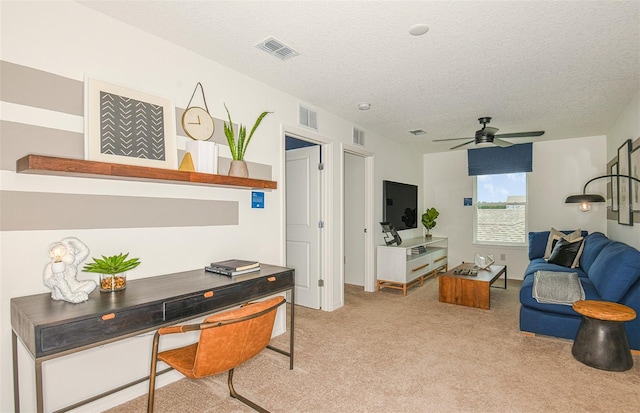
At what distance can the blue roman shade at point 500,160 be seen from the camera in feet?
18.9

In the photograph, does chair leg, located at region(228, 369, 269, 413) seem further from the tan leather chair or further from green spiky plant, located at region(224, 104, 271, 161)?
green spiky plant, located at region(224, 104, 271, 161)

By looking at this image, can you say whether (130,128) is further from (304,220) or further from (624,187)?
(624,187)

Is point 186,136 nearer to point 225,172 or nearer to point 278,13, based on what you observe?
point 225,172

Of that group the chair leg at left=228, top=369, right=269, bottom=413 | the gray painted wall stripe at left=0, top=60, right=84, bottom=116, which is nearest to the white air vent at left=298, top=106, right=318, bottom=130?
the gray painted wall stripe at left=0, top=60, right=84, bottom=116

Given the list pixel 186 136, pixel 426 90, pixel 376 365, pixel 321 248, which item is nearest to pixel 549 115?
pixel 426 90

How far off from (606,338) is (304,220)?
3.04 metres

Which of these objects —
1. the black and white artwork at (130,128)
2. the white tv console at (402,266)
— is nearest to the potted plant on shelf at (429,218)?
the white tv console at (402,266)

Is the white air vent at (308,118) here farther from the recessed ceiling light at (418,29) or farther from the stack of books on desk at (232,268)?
the stack of books on desk at (232,268)

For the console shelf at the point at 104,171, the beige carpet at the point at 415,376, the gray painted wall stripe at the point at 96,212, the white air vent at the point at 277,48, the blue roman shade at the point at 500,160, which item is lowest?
the beige carpet at the point at 415,376

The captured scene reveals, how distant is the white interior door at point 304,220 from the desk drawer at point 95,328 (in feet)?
8.33

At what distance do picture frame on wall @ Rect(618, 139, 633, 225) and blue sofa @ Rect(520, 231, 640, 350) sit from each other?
378 mm

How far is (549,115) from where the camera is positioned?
13.5 feet

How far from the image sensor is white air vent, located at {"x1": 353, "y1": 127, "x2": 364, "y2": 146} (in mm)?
4516

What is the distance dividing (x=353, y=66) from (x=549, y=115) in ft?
9.55
